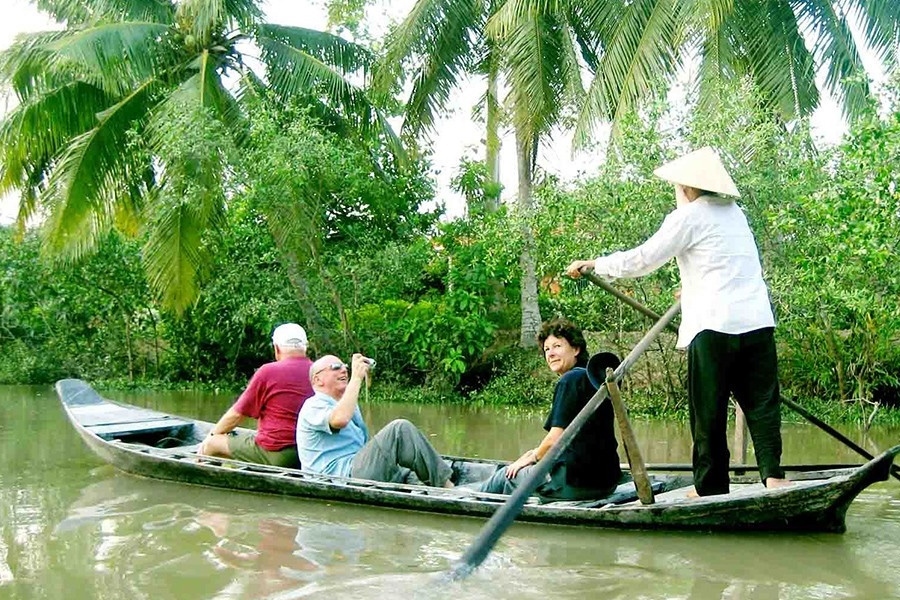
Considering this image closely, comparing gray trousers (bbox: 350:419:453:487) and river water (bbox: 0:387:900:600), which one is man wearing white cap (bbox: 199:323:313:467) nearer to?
river water (bbox: 0:387:900:600)

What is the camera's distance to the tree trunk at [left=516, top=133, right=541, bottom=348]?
44.4ft

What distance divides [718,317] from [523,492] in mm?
1296

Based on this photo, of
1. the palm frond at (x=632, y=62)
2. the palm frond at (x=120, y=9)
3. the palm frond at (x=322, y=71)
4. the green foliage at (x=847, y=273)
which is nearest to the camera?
the green foliage at (x=847, y=273)

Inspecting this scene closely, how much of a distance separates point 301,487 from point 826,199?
5170 millimetres

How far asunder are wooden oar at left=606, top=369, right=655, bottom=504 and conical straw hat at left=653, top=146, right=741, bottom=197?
104cm

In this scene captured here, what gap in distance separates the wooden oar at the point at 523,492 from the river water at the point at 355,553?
0.30ft

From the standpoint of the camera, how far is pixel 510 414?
12.9m

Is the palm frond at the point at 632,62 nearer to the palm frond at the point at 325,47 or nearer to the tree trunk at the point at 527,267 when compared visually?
the tree trunk at the point at 527,267

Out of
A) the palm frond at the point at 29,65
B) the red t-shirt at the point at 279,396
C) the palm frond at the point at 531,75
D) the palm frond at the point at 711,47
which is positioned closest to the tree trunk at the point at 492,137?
the palm frond at the point at 531,75

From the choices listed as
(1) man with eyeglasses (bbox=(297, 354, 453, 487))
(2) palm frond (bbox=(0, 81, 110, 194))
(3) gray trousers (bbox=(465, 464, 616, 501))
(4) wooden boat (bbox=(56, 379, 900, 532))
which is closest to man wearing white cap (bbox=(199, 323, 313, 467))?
(4) wooden boat (bbox=(56, 379, 900, 532))

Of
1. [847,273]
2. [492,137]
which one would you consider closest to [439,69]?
[492,137]

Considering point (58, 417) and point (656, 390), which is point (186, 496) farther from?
point (656, 390)

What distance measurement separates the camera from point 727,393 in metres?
5.19

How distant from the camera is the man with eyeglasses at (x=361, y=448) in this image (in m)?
6.13
